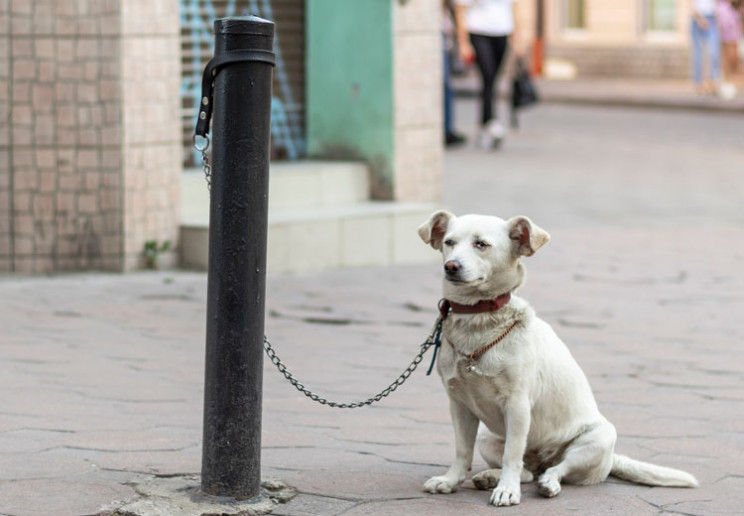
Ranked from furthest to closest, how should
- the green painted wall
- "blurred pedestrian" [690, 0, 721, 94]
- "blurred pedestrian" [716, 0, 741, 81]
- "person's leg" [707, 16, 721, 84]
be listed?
"person's leg" [707, 16, 721, 84], "blurred pedestrian" [716, 0, 741, 81], "blurred pedestrian" [690, 0, 721, 94], the green painted wall

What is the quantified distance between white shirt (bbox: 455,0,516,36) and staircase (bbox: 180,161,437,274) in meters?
5.90

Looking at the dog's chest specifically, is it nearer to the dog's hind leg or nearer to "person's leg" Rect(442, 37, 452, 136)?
the dog's hind leg

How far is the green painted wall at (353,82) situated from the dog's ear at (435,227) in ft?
17.0

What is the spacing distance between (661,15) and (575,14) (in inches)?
94.7

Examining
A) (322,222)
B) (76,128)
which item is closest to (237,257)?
(76,128)

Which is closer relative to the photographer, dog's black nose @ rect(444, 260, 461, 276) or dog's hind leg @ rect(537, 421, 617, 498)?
dog's black nose @ rect(444, 260, 461, 276)

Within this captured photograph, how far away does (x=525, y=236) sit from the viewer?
416cm

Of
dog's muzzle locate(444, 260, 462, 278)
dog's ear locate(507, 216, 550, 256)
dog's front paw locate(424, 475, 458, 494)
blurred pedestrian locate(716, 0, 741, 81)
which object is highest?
blurred pedestrian locate(716, 0, 741, 81)

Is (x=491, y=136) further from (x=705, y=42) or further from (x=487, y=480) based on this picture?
(x=487, y=480)

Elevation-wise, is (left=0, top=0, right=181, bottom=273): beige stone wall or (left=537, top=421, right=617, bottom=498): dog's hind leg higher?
(left=0, top=0, right=181, bottom=273): beige stone wall

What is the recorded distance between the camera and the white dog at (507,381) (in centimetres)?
416

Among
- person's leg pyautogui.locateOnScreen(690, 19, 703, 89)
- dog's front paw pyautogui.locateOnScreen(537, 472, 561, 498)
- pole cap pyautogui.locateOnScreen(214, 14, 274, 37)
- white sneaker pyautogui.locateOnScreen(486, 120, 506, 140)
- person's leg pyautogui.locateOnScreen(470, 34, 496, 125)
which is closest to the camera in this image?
pole cap pyautogui.locateOnScreen(214, 14, 274, 37)

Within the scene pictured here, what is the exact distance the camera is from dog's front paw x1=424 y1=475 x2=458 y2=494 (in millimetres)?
4293

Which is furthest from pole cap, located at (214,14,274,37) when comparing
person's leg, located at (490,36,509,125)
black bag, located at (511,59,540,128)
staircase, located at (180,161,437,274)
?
black bag, located at (511,59,540,128)
